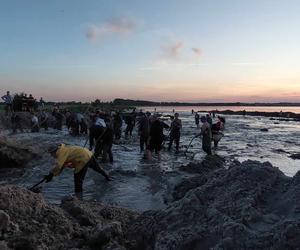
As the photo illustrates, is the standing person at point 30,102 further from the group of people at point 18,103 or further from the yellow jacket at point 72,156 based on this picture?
the yellow jacket at point 72,156

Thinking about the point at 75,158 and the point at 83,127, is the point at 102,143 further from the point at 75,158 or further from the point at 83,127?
the point at 83,127

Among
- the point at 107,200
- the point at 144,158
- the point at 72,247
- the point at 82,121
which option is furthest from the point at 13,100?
the point at 72,247

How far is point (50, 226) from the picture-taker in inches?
280

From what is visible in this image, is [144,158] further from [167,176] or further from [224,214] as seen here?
[224,214]

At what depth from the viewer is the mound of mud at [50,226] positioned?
21.5ft

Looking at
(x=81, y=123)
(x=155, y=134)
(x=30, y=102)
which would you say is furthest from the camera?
(x=30, y=102)

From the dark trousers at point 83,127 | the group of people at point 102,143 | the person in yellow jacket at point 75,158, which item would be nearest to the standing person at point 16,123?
the dark trousers at point 83,127

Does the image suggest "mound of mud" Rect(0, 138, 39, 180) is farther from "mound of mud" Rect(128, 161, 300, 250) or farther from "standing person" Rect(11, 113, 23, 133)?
"standing person" Rect(11, 113, 23, 133)

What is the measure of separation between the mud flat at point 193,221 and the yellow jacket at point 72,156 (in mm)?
2214

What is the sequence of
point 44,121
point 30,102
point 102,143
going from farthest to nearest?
1. point 30,102
2. point 44,121
3. point 102,143

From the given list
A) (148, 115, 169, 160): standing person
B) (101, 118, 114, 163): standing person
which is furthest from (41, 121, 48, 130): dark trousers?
(101, 118, 114, 163): standing person

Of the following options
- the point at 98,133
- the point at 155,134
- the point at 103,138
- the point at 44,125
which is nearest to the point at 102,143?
the point at 103,138

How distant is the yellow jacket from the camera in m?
10.4

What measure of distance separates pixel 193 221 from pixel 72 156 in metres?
5.40
